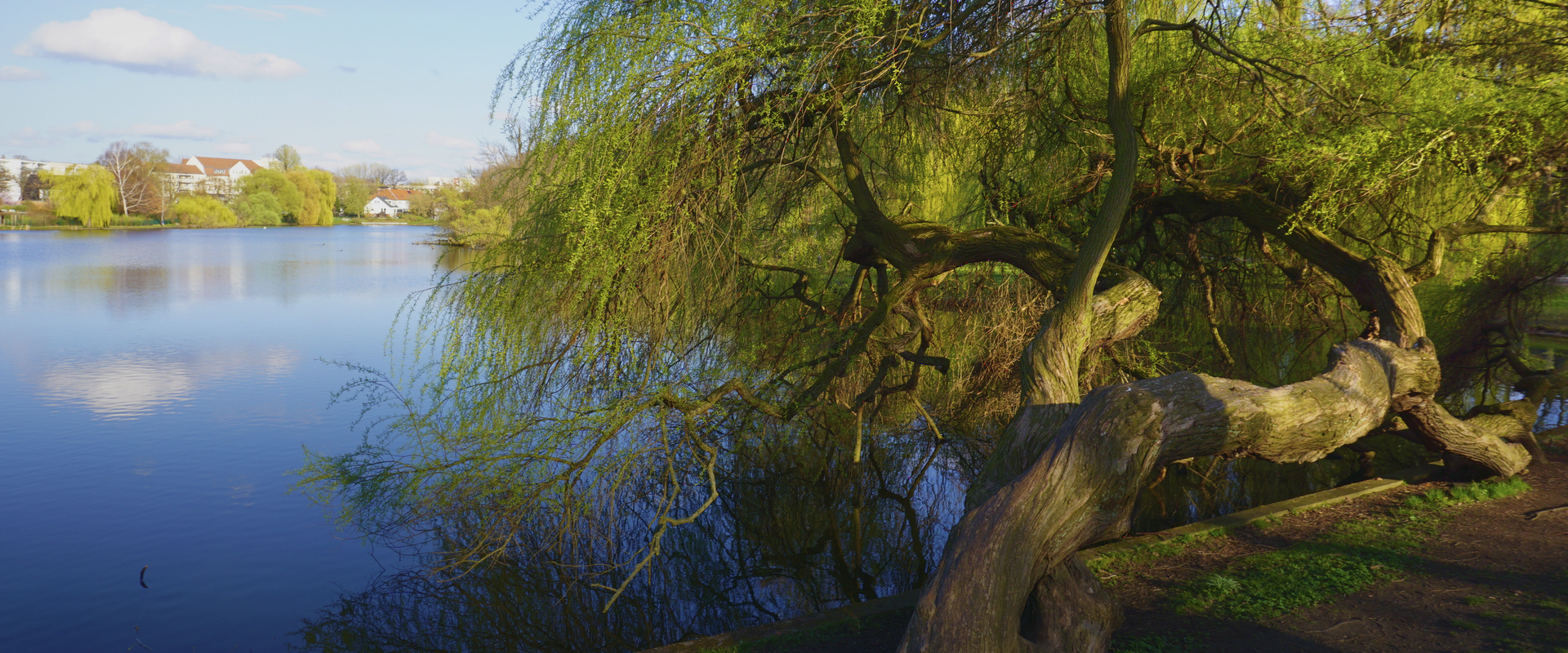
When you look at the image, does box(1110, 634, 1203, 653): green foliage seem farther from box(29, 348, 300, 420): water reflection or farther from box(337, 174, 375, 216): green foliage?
box(337, 174, 375, 216): green foliage

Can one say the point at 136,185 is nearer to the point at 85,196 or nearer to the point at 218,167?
the point at 85,196

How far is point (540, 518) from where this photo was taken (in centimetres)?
631

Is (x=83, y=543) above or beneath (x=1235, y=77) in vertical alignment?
beneath

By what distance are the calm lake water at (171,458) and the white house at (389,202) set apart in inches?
2817

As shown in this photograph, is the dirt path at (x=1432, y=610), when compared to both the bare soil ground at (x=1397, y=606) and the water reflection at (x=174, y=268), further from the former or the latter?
the water reflection at (x=174, y=268)

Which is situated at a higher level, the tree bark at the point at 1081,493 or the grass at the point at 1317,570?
the tree bark at the point at 1081,493

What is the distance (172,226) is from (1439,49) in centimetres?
6298

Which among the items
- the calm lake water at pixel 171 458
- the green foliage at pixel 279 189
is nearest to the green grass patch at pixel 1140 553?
the calm lake water at pixel 171 458

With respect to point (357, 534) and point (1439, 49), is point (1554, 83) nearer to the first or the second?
point (1439, 49)

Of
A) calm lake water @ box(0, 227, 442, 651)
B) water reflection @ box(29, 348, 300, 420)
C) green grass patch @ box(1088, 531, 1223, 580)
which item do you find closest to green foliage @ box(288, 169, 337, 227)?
calm lake water @ box(0, 227, 442, 651)

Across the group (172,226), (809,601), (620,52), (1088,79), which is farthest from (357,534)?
(172,226)

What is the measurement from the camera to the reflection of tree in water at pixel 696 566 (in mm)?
5738

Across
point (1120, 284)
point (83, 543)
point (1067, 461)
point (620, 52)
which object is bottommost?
point (83, 543)

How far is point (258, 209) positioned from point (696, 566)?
201ft
